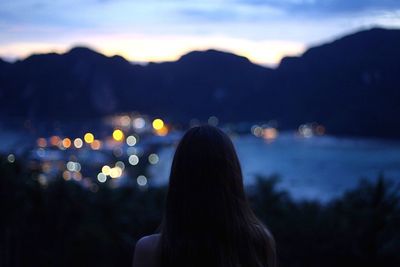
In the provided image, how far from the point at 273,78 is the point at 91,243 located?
24056 millimetres

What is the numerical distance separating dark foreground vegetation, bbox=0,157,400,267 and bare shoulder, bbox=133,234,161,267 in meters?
4.86

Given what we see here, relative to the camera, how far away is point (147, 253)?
1.32 metres

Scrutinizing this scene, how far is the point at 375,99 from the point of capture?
57.1 feet

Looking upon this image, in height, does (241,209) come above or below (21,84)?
A: below

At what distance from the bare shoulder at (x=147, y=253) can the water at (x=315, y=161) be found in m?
26.6

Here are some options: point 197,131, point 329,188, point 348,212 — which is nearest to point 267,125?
point 329,188

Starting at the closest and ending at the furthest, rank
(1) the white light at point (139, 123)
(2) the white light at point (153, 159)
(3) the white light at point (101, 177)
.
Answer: (3) the white light at point (101, 177) → (1) the white light at point (139, 123) → (2) the white light at point (153, 159)

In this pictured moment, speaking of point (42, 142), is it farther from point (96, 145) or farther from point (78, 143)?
point (96, 145)

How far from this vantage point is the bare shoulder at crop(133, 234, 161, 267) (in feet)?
4.31

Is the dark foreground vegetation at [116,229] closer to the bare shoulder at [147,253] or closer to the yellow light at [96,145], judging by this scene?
the bare shoulder at [147,253]

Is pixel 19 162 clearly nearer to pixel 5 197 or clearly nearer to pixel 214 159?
pixel 5 197

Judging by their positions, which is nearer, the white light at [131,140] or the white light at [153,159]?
the white light at [131,140]

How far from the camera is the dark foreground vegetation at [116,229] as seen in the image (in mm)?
6220

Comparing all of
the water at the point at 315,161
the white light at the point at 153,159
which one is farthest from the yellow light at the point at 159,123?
the white light at the point at 153,159
